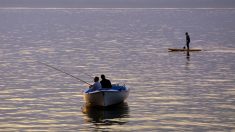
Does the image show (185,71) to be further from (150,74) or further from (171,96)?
(171,96)

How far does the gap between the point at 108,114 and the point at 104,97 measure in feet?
3.65

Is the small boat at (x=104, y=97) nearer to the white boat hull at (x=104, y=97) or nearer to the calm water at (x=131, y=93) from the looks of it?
the white boat hull at (x=104, y=97)

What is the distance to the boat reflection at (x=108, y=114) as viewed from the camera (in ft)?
122

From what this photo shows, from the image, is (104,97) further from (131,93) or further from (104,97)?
(131,93)

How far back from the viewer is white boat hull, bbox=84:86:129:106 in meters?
40.0

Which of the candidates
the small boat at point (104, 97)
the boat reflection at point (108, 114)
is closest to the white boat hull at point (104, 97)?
the small boat at point (104, 97)

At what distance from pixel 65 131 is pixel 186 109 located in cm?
863

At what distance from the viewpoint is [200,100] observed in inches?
1726

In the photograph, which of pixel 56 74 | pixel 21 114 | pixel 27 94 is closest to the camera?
pixel 21 114

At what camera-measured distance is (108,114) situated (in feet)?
129

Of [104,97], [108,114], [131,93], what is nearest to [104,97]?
[104,97]

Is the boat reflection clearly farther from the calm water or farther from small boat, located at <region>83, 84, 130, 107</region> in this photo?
small boat, located at <region>83, 84, 130, 107</region>

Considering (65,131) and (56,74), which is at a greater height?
(56,74)

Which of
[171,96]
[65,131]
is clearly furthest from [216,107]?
[65,131]
